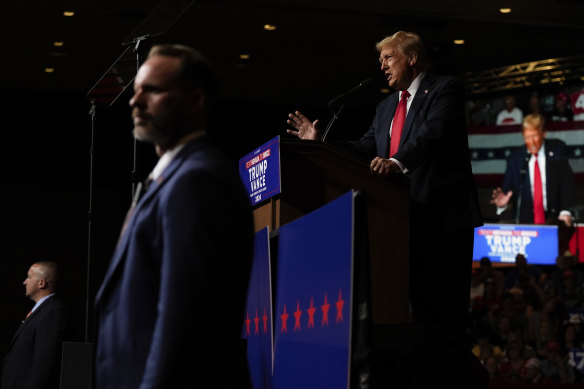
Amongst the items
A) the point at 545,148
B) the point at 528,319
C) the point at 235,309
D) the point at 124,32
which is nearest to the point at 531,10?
the point at 545,148

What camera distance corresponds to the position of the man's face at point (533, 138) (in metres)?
12.3

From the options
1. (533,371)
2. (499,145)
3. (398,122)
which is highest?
(499,145)

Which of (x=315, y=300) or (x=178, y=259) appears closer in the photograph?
(x=178, y=259)

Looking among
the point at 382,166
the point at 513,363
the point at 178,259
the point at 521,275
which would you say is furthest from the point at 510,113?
the point at 178,259

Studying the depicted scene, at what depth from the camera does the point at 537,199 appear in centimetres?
1230

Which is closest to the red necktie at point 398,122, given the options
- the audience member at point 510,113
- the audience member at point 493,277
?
the audience member at point 493,277

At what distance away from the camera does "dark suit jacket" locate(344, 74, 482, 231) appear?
3.41 m

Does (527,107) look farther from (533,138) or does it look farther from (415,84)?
(415,84)

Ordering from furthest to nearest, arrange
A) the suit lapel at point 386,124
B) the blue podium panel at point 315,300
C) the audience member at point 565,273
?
the audience member at point 565,273
the suit lapel at point 386,124
the blue podium panel at point 315,300

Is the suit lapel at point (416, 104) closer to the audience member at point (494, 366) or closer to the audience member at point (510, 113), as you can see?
the audience member at point (494, 366)

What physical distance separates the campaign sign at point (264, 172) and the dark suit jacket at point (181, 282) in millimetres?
1540

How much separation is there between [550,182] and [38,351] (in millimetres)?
8032

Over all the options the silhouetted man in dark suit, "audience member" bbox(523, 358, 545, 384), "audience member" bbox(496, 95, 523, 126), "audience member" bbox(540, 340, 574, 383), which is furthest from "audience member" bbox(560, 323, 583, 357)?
the silhouetted man in dark suit

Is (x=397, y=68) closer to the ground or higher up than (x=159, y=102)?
higher up
